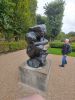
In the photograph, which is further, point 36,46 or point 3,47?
point 3,47

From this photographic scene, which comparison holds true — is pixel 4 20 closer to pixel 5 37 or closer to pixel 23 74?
pixel 5 37

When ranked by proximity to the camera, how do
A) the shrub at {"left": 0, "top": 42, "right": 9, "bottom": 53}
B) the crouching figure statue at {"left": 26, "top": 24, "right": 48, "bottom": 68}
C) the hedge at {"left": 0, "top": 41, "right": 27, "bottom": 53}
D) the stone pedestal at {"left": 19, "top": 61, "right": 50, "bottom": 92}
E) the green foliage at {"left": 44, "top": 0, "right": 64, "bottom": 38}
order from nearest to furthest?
the stone pedestal at {"left": 19, "top": 61, "right": 50, "bottom": 92}
the crouching figure statue at {"left": 26, "top": 24, "right": 48, "bottom": 68}
the shrub at {"left": 0, "top": 42, "right": 9, "bottom": 53}
the hedge at {"left": 0, "top": 41, "right": 27, "bottom": 53}
the green foliage at {"left": 44, "top": 0, "right": 64, "bottom": 38}

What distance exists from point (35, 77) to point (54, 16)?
41584 millimetres

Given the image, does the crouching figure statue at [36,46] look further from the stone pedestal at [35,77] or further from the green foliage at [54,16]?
the green foliage at [54,16]

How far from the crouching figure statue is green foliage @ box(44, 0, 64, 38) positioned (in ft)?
129

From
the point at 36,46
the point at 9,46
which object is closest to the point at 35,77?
the point at 36,46

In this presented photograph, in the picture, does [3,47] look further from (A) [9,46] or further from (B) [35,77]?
(B) [35,77]

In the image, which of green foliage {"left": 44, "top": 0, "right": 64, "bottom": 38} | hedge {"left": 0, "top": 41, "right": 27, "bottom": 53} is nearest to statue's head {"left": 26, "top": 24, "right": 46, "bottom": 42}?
hedge {"left": 0, "top": 41, "right": 27, "bottom": 53}

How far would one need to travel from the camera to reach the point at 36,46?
7414mm

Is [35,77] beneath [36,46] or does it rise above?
beneath

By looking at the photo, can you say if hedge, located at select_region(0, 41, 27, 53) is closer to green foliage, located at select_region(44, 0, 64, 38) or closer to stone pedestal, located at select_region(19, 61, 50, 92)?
stone pedestal, located at select_region(19, 61, 50, 92)

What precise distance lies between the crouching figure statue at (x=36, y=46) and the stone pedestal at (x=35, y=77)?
435 mm

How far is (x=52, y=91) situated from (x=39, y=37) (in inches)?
65.0

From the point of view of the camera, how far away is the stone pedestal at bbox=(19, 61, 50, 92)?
6.66 metres
